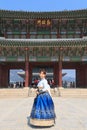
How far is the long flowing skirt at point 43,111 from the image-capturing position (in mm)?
10289

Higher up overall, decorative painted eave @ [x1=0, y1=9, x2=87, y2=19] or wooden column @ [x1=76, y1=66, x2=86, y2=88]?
decorative painted eave @ [x1=0, y1=9, x2=87, y2=19]

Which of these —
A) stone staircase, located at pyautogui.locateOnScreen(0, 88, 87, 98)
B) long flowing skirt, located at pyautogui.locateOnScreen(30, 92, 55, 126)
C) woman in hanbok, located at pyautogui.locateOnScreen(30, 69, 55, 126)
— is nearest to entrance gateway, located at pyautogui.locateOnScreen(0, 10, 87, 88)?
stone staircase, located at pyautogui.locateOnScreen(0, 88, 87, 98)

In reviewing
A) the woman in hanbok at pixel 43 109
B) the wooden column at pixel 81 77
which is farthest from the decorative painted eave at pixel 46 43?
the woman in hanbok at pixel 43 109

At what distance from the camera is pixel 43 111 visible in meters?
10.3

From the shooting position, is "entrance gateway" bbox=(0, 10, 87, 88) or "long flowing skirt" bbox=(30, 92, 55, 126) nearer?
"long flowing skirt" bbox=(30, 92, 55, 126)

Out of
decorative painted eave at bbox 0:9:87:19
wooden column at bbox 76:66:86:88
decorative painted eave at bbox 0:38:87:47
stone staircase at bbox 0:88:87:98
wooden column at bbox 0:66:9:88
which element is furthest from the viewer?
wooden column at bbox 0:66:9:88

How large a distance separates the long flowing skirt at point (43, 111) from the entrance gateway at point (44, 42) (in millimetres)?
21622

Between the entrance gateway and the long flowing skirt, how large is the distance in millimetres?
21622

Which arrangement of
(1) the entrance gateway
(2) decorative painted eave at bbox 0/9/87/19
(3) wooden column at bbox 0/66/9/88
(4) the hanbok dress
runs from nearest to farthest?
(4) the hanbok dress
(1) the entrance gateway
(2) decorative painted eave at bbox 0/9/87/19
(3) wooden column at bbox 0/66/9/88

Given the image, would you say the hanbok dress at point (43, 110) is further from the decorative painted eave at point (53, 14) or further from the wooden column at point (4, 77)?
the wooden column at point (4, 77)

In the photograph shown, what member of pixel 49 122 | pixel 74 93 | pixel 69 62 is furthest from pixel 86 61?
pixel 49 122

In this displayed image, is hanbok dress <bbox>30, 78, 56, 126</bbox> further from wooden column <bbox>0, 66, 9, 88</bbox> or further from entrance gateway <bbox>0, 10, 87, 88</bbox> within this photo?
wooden column <bbox>0, 66, 9, 88</bbox>

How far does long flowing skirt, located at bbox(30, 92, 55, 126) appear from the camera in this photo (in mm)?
10289

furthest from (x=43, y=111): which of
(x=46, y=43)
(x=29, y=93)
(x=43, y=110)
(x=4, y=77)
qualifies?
(x=4, y=77)
